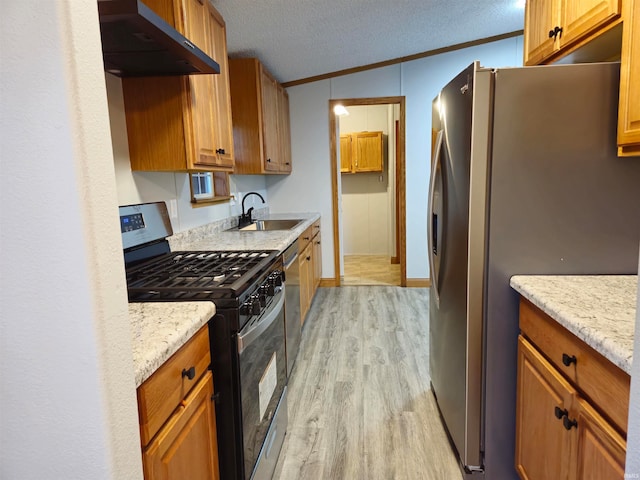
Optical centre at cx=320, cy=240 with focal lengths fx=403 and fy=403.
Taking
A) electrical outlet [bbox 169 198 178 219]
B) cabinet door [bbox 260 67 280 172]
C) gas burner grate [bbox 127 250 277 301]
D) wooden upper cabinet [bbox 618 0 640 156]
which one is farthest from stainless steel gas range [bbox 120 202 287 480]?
cabinet door [bbox 260 67 280 172]

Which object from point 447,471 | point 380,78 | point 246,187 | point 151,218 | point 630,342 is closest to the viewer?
point 630,342

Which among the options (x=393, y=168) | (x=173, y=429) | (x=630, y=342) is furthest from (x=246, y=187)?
(x=630, y=342)

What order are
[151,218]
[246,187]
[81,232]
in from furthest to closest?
1. [246,187]
2. [151,218]
3. [81,232]

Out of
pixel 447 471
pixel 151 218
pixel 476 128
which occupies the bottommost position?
pixel 447 471

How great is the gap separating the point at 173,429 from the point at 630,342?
42.6 inches

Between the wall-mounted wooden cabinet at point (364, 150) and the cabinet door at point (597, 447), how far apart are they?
5414 mm

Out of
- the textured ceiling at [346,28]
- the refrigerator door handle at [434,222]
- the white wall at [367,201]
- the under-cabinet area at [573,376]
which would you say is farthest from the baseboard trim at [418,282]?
the under-cabinet area at [573,376]

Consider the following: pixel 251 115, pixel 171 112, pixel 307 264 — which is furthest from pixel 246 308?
pixel 251 115

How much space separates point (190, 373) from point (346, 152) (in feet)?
18.3

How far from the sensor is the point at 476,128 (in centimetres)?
149

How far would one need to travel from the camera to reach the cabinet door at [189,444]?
919mm

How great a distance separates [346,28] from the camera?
3.20 metres

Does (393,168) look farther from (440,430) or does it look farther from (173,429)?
(173,429)

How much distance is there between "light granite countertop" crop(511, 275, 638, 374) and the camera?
3.03ft
